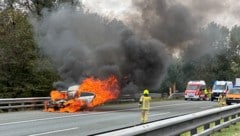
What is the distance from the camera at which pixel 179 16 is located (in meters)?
25.2

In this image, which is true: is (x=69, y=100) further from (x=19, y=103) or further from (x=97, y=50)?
(x=97, y=50)

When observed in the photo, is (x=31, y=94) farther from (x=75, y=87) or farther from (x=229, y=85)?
(x=229, y=85)

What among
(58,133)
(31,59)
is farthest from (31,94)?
(58,133)

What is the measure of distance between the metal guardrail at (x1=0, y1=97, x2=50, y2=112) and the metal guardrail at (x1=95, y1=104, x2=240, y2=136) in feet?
45.6

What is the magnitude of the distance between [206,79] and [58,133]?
6575 cm

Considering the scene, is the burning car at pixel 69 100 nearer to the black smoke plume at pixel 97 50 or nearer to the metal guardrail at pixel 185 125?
the black smoke plume at pixel 97 50

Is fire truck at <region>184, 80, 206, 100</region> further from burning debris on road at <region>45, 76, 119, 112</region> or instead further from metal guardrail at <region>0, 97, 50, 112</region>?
metal guardrail at <region>0, 97, 50, 112</region>

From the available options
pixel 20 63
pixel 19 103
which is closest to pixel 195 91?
pixel 20 63

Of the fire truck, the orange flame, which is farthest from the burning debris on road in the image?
the fire truck

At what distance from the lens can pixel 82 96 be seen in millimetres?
26250

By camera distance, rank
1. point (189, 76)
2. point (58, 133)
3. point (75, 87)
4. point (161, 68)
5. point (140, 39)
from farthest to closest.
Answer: point (189, 76)
point (161, 68)
point (140, 39)
point (75, 87)
point (58, 133)

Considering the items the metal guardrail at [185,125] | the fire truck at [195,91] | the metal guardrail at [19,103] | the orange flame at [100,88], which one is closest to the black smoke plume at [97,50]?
the orange flame at [100,88]

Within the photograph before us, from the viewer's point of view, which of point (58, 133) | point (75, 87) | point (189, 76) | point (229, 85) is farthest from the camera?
point (189, 76)

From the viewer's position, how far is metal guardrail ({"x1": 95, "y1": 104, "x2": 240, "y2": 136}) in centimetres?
682
